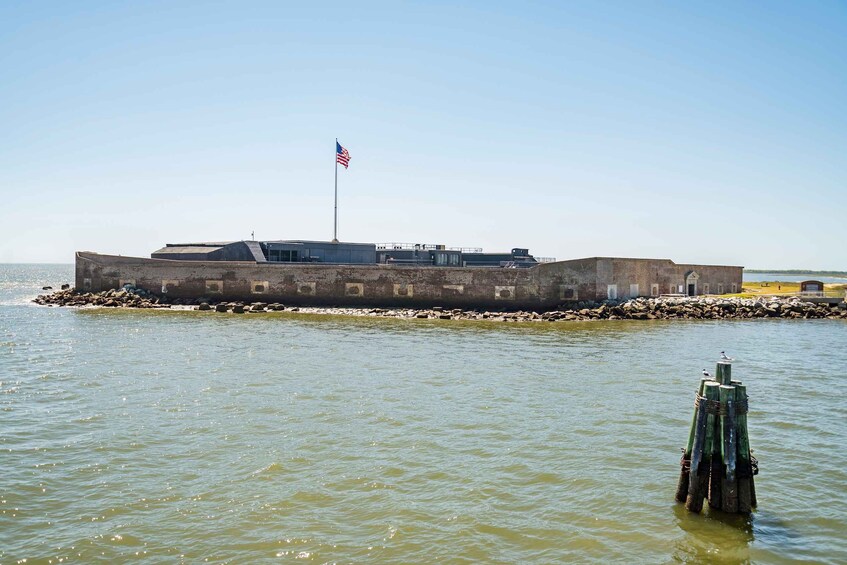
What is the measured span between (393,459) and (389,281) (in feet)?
94.2

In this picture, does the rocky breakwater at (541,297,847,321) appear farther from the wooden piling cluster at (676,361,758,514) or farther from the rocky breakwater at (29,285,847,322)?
the wooden piling cluster at (676,361,758,514)

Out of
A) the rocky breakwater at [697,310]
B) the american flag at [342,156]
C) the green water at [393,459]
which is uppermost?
the american flag at [342,156]

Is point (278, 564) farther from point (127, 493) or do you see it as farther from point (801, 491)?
point (801, 491)

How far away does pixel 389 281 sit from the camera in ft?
125

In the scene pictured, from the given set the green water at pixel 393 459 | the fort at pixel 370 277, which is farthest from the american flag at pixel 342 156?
the green water at pixel 393 459

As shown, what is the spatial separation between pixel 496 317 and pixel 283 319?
1205cm

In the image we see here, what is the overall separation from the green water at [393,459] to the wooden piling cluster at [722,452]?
0.28 m

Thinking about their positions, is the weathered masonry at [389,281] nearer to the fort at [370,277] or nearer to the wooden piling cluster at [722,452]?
the fort at [370,277]

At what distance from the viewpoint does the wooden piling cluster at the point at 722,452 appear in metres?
7.61

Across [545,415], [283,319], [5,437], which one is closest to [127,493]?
[5,437]

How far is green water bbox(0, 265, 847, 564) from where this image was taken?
23.1ft

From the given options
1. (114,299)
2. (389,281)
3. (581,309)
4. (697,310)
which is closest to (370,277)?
(389,281)

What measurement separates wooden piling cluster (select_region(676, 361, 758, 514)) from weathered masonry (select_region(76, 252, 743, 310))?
2860cm

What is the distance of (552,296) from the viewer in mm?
36531
